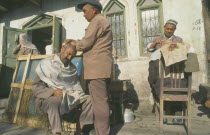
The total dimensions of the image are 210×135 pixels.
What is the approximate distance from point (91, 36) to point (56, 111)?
1212 mm

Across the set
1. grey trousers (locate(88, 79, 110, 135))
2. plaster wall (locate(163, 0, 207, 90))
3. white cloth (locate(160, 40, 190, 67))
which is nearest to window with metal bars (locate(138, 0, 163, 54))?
plaster wall (locate(163, 0, 207, 90))

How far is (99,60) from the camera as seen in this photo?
8.77ft

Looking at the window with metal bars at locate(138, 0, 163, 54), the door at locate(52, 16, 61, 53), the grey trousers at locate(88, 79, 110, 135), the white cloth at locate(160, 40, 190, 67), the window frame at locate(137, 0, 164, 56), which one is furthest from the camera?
the door at locate(52, 16, 61, 53)

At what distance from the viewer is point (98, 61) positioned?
2.67m

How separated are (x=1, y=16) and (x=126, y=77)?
716 cm

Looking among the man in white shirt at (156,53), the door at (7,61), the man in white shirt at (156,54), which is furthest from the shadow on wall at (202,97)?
the door at (7,61)

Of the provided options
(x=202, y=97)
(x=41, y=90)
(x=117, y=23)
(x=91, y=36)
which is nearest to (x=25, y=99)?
(x=41, y=90)

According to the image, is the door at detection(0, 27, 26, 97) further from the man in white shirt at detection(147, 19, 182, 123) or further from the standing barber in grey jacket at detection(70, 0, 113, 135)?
the man in white shirt at detection(147, 19, 182, 123)

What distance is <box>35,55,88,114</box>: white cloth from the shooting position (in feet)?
8.87

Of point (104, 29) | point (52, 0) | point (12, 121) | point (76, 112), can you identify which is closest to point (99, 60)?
point (104, 29)

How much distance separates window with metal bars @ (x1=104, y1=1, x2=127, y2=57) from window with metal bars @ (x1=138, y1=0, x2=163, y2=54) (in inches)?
26.9

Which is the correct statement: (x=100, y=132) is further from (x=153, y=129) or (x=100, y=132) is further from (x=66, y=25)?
(x=66, y=25)

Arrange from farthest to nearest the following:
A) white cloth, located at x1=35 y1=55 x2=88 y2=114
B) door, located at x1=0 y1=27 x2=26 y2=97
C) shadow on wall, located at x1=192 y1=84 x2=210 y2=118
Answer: door, located at x1=0 y1=27 x2=26 y2=97 < shadow on wall, located at x1=192 y1=84 x2=210 y2=118 < white cloth, located at x1=35 y1=55 x2=88 y2=114

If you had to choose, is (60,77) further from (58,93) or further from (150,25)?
(150,25)
